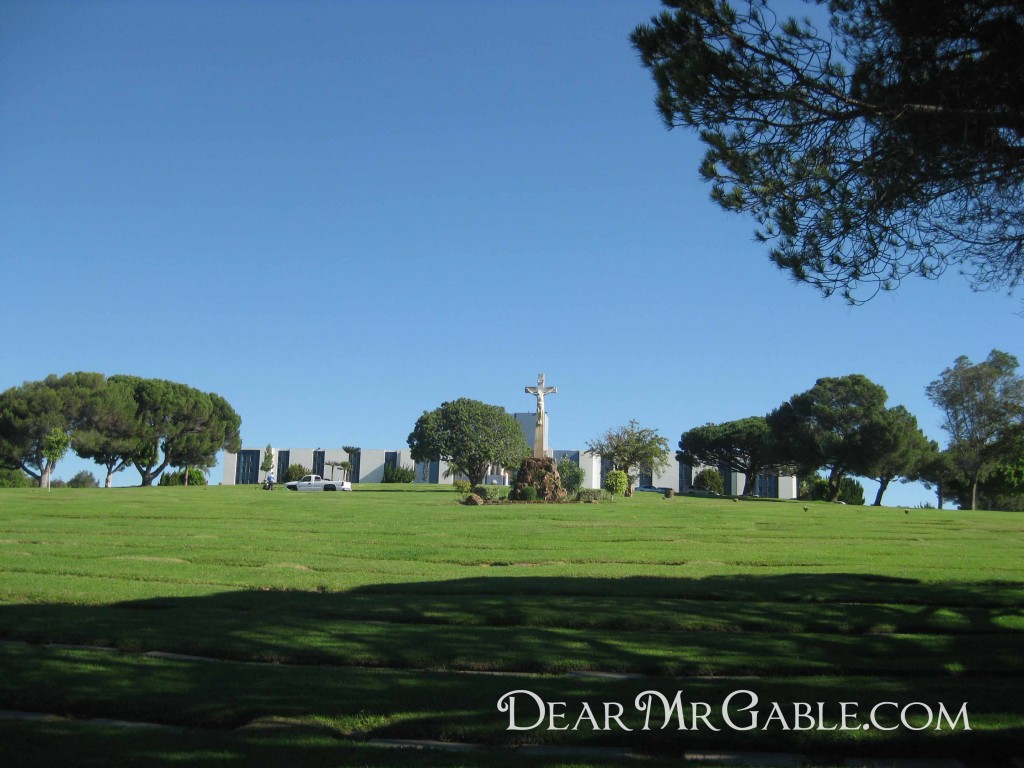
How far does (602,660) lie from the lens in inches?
276

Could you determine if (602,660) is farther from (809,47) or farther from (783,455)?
(783,455)

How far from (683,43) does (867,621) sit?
6228 mm

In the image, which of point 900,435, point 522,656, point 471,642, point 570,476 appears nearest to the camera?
point 522,656

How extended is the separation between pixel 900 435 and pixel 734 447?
16365mm

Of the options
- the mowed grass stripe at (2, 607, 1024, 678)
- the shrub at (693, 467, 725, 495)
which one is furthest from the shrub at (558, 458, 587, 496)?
the mowed grass stripe at (2, 607, 1024, 678)

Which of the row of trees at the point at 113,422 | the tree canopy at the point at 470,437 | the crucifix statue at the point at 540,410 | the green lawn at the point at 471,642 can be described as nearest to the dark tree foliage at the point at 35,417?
the row of trees at the point at 113,422

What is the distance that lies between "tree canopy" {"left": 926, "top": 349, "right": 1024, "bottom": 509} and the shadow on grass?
40.9 m

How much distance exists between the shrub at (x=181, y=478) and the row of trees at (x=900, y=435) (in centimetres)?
3883

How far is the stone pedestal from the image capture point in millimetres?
33188

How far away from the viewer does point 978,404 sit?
48.3m

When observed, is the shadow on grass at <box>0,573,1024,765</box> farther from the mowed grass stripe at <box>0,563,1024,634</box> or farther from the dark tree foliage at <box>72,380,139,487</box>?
the dark tree foliage at <box>72,380,139,487</box>

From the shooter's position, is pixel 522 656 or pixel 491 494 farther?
pixel 491 494

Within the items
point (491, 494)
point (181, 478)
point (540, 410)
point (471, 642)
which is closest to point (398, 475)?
point (181, 478)

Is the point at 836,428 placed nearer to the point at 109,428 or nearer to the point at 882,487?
the point at 882,487
